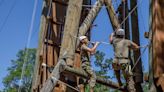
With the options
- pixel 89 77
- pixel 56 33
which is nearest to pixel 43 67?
pixel 56 33

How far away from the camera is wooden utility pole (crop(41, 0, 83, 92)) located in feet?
19.8

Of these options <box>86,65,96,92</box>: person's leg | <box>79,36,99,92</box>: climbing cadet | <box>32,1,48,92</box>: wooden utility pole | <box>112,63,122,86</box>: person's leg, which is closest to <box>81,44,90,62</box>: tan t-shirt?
<box>79,36,99,92</box>: climbing cadet

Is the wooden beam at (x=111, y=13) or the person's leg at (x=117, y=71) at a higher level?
the wooden beam at (x=111, y=13)

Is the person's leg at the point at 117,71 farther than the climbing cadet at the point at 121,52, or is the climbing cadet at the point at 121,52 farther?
the person's leg at the point at 117,71

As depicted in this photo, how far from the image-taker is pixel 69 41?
246 inches

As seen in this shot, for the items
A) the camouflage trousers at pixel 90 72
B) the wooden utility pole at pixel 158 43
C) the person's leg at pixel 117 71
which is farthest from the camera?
the camouflage trousers at pixel 90 72

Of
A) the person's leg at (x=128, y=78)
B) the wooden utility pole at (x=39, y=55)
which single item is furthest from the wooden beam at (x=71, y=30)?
the wooden utility pole at (x=39, y=55)

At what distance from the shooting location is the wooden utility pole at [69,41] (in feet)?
19.8

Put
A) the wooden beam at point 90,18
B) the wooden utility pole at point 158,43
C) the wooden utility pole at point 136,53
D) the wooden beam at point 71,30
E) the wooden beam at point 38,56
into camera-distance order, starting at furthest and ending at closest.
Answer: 1. the wooden beam at point 38,56
2. the wooden utility pole at point 136,53
3. the wooden beam at point 90,18
4. the wooden beam at point 71,30
5. the wooden utility pole at point 158,43

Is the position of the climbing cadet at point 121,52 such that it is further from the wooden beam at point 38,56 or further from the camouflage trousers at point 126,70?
the wooden beam at point 38,56

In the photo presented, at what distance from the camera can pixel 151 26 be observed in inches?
156

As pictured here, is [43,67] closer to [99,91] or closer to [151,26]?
[151,26]

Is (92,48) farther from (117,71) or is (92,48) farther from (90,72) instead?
(117,71)

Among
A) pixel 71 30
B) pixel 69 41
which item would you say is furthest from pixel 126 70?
pixel 71 30
